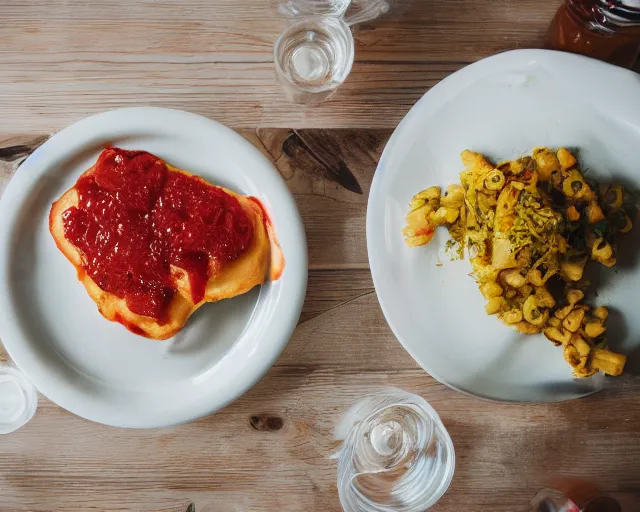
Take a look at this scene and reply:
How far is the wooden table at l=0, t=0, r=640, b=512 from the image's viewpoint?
128cm

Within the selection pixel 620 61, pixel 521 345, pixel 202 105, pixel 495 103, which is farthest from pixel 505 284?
pixel 202 105

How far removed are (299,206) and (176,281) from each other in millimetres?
313

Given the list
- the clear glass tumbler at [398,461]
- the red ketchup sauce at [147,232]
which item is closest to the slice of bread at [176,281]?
the red ketchup sauce at [147,232]

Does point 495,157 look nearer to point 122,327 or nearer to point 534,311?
point 534,311

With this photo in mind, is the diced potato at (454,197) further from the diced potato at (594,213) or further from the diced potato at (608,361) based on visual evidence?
the diced potato at (608,361)

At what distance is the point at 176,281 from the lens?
1.14 m

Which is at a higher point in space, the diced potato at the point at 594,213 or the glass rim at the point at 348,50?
the glass rim at the point at 348,50

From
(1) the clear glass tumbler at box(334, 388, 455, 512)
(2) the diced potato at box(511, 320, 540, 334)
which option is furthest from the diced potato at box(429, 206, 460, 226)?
(1) the clear glass tumbler at box(334, 388, 455, 512)

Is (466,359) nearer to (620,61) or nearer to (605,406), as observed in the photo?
(605,406)

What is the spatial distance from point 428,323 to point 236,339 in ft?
1.30

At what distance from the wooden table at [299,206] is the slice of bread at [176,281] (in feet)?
0.48

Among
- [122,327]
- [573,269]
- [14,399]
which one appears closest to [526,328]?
[573,269]

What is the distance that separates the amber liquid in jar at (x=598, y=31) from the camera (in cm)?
109

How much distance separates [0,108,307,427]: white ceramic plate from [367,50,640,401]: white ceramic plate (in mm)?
212
